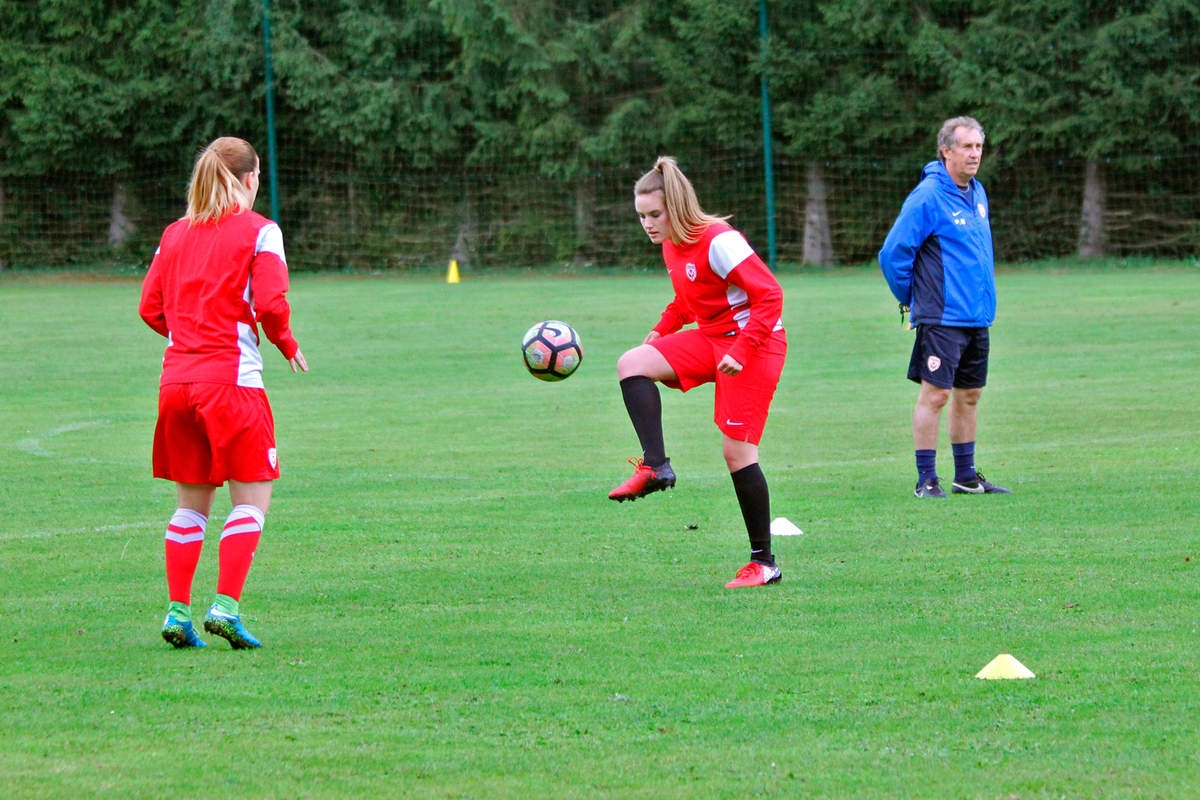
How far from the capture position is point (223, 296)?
5699 millimetres

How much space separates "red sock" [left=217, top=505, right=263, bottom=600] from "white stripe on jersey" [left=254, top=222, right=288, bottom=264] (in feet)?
3.09

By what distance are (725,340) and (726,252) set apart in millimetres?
502

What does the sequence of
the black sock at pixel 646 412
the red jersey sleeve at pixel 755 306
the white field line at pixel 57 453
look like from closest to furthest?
the red jersey sleeve at pixel 755 306 < the black sock at pixel 646 412 < the white field line at pixel 57 453

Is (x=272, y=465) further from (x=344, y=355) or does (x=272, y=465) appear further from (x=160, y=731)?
(x=344, y=355)

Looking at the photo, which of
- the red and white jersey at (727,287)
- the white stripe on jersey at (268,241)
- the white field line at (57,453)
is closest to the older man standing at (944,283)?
the red and white jersey at (727,287)

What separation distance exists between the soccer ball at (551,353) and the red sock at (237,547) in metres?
2.44

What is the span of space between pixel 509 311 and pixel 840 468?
45.6 ft

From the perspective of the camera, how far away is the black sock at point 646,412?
6867 millimetres

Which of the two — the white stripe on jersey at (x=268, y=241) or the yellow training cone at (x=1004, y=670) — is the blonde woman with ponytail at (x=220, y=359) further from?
the yellow training cone at (x=1004, y=670)

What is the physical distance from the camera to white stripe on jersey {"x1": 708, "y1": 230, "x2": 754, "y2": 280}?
6.67 metres

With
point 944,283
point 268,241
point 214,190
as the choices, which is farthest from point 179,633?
point 944,283

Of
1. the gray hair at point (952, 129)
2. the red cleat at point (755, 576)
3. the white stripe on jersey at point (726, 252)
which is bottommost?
the red cleat at point (755, 576)

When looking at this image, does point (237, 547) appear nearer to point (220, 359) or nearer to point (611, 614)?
point (220, 359)

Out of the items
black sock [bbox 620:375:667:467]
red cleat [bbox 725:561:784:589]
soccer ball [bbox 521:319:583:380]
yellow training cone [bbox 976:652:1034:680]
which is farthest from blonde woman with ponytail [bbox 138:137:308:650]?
yellow training cone [bbox 976:652:1034:680]
